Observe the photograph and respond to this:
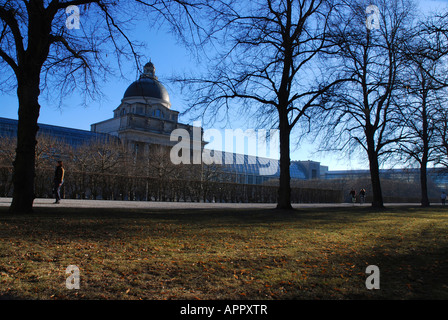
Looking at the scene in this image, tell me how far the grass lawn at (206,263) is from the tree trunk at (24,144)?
1.22 meters

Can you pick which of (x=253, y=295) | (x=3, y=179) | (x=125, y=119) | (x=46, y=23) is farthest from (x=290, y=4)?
(x=125, y=119)

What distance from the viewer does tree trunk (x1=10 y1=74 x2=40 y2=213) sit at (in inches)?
382

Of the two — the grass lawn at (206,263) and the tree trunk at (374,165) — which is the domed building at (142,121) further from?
the grass lawn at (206,263)

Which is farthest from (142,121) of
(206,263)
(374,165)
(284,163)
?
(206,263)

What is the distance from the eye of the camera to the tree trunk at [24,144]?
9.70 metres

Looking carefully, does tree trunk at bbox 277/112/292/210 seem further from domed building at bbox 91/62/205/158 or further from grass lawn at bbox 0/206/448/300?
domed building at bbox 91/62/205/158

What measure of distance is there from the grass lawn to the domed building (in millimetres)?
62380

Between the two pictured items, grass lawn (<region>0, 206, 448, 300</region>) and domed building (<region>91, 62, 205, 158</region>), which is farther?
domed building (<region>91, 62, 205, 158</region>)

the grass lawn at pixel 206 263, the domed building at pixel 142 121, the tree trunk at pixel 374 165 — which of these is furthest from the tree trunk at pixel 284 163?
the domed building at pixel 142 121

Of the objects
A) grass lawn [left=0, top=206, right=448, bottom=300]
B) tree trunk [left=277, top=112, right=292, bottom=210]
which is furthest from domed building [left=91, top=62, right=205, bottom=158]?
grass lawn [left=0, top=206, right=448, bottom=300]

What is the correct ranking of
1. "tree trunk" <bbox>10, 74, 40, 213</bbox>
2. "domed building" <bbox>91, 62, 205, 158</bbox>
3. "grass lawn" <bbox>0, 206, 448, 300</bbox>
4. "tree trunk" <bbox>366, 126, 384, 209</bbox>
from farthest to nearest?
"domed building" <bbox>91, 62, 205, 158</bbox> < "tree trunk" <bbox>366, 126, 384, 209</bbox> < "tree trunk" <bbox>10, 74, 40, 213</bbox> < "grass lawn" <bbox>0, 206, 448, 300</bbox>

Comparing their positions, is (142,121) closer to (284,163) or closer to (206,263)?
(284,163)
